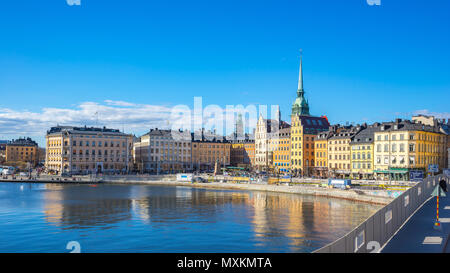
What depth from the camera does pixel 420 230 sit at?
20688mm

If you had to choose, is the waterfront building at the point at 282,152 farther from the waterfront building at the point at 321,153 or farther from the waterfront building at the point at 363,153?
the waterfront building at the point at 363,153

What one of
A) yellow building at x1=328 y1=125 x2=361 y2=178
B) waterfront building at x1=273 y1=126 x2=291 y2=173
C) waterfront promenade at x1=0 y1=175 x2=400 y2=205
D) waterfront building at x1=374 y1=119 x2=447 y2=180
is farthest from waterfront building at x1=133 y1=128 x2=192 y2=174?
waterfront building at x1=374 y1=119 x2=447 y2=180

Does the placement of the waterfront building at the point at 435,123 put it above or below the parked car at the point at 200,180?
above

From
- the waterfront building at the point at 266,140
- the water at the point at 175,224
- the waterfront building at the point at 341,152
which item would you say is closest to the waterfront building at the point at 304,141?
the waterfront building at the point at 341,152

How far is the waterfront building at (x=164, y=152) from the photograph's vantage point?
139500mm

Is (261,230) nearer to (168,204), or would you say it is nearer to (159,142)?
(168,204)

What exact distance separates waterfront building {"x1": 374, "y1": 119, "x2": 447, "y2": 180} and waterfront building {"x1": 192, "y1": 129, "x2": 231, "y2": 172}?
68.1 m

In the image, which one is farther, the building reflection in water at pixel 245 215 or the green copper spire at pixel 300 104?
the green copper spire at pixel 300 104

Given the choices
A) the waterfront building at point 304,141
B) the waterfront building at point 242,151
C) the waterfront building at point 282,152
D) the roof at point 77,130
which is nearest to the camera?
the waterfront building at point 304,141

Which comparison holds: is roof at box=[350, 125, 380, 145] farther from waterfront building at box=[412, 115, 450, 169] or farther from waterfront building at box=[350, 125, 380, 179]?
waterfront building at box=[412, 115, 450, 169]

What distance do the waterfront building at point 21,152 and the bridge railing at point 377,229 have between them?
182157 mm

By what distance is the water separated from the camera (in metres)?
32.7
